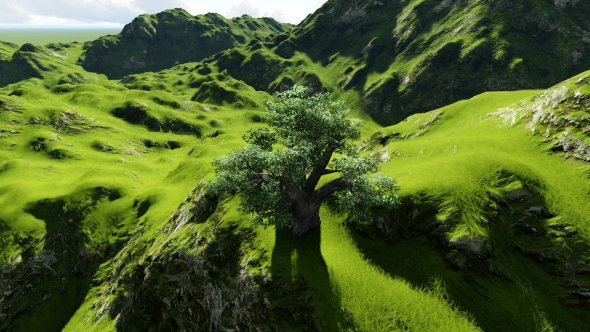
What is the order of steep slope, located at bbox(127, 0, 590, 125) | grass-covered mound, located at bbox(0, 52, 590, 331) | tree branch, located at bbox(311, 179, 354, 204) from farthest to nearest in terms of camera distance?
1. steep slope, located at bbox(127, 0, 590, 125)
2. tree branch, located at bbox(311, 179, 354, 204)
3. grass-covered mound, located at bbox(0, 52, 590, 331)

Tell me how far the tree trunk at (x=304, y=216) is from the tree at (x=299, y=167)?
177 millimetres

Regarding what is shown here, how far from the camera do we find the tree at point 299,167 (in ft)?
62.4

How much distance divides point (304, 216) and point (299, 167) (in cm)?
727

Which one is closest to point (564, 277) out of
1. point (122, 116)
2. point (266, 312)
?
point (266, 312)

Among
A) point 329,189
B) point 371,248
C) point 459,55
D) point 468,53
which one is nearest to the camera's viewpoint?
point 329,189

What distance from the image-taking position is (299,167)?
1866 centimetres

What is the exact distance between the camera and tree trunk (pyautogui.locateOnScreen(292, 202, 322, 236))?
23561 millimetres

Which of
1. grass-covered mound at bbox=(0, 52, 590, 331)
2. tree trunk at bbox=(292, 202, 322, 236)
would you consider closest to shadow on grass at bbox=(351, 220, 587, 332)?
grass-covered mound at bbox=(0, 52, 590, 331)

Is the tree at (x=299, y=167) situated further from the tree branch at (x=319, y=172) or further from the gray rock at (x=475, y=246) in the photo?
the gray rock at (x=475, y=246)

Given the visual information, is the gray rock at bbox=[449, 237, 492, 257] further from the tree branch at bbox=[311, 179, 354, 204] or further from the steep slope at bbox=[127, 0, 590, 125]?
the steep slope at bbox=[127, 0, 590, 125]

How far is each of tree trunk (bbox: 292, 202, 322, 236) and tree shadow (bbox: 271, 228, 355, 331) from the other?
138 cm

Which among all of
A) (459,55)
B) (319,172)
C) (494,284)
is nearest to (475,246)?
(494,284)

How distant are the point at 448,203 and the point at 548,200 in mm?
8562

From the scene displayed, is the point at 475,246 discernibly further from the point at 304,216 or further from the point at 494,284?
the point at 304,216
